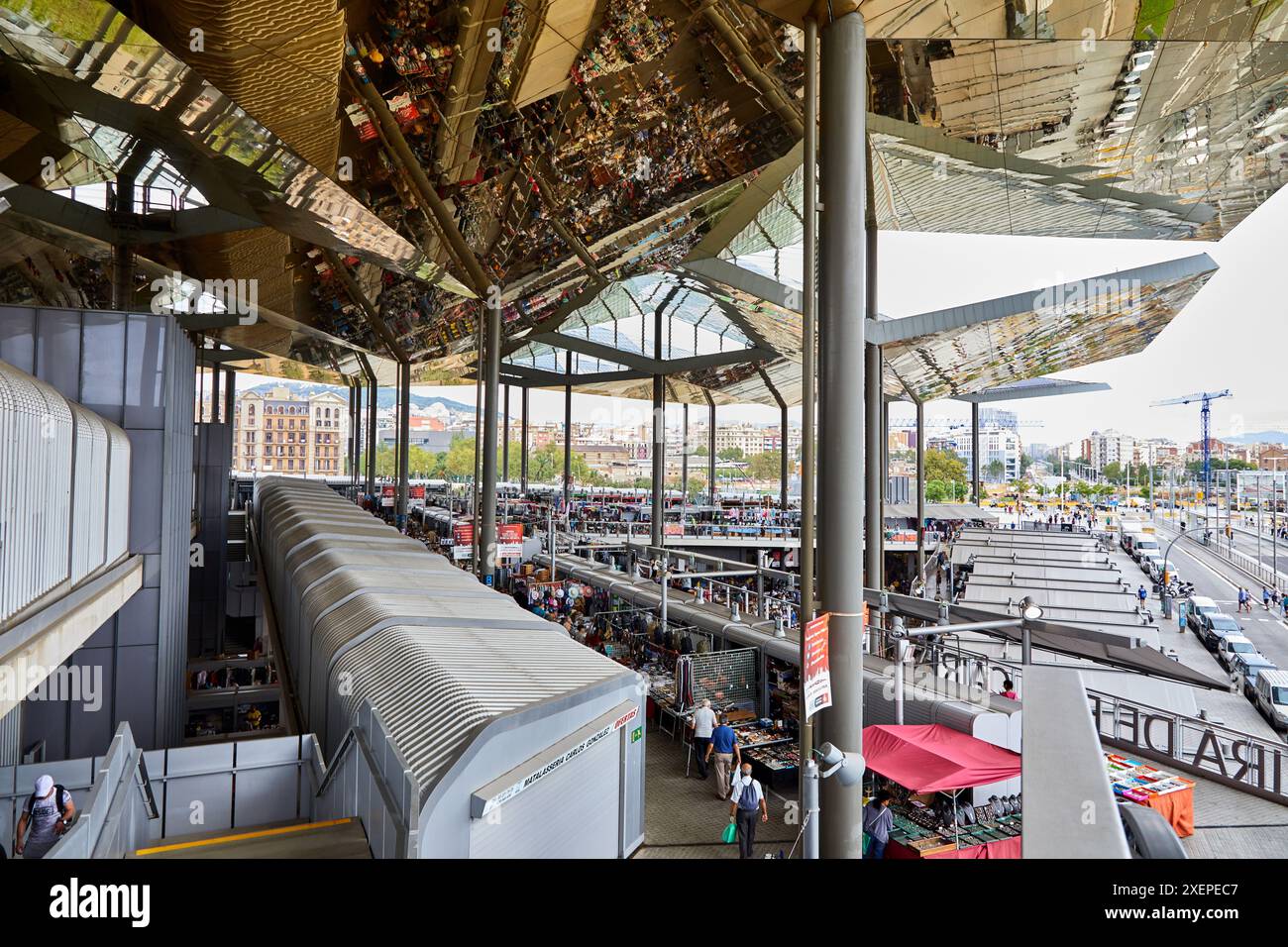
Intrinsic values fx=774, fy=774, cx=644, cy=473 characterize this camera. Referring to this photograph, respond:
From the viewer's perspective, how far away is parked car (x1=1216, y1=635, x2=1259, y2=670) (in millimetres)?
23592

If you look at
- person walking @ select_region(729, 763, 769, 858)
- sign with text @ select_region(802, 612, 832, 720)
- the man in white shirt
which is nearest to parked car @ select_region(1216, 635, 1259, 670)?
the man in white shirt

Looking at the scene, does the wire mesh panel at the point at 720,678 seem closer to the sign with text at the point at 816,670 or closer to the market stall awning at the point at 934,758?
the market stall awning at the point at 934,758

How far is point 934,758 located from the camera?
884 centimetres

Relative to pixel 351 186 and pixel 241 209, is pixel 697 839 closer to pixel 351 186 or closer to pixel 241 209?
pixel 351 186

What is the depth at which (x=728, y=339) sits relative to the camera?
37.5 meters

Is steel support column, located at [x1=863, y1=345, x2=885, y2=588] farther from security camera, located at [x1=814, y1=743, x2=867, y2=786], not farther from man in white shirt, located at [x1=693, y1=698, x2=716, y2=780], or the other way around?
security camera, located at [x1=814, y1=743, x2=867, y2=786]

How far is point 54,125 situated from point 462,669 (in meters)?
12.5

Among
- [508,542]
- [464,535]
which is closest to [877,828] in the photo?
[508,542]

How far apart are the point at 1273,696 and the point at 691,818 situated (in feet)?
56.3

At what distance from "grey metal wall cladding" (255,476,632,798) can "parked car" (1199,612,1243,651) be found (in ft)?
85.6

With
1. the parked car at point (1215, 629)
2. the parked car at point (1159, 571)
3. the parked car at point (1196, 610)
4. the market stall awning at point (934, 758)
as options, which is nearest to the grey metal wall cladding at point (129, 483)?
the market stall awning at point (934, 758)

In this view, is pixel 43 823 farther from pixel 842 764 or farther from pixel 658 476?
pixel 658 476

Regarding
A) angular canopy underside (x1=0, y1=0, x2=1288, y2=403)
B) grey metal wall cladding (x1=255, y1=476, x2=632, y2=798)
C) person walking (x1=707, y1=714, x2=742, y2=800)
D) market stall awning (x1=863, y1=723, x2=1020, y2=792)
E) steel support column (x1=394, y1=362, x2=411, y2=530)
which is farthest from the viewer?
steel support column (x1=394, y1=362, x2=411, y2=530)
